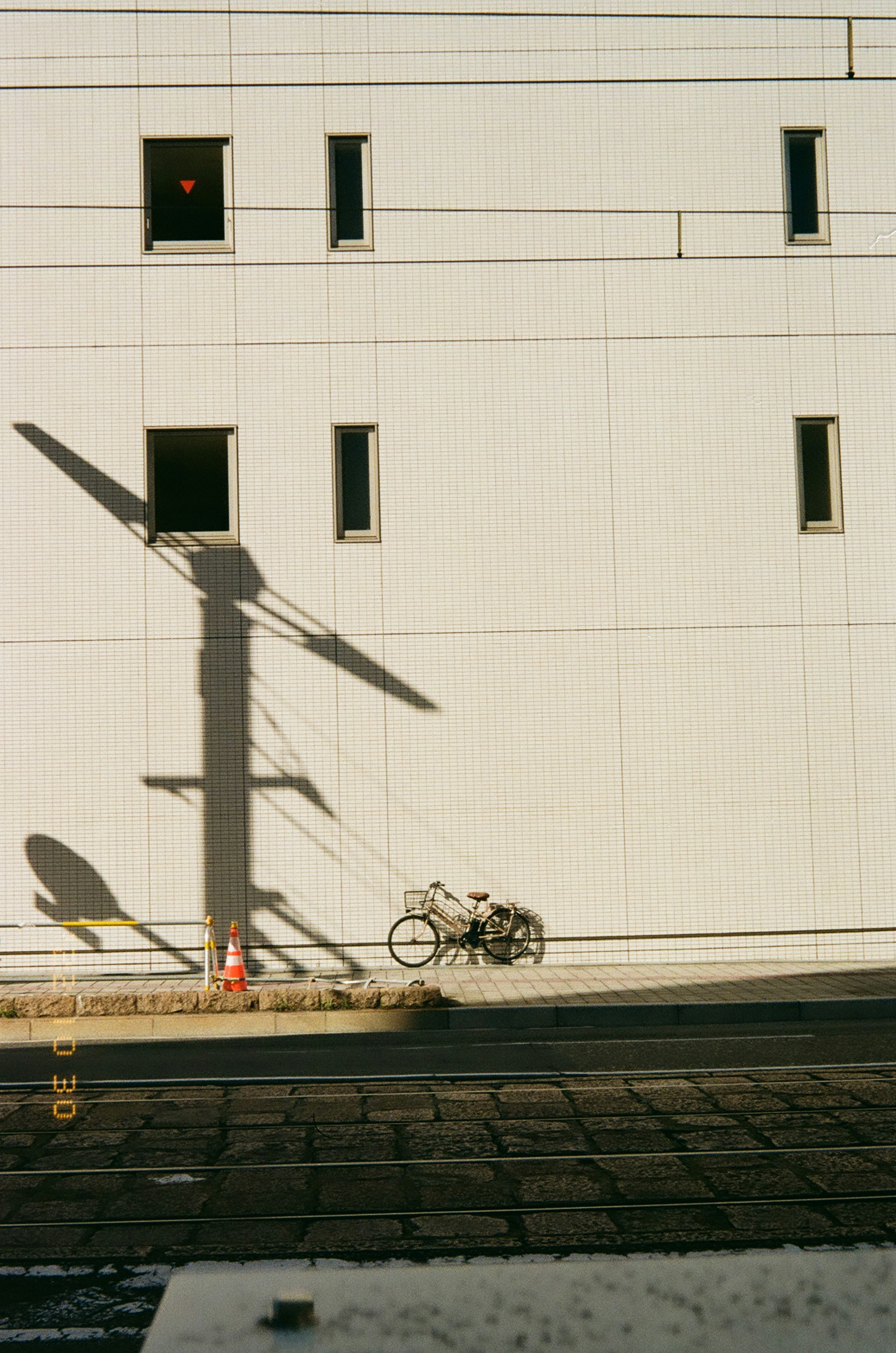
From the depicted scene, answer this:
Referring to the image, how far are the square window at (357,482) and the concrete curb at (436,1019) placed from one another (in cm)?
559

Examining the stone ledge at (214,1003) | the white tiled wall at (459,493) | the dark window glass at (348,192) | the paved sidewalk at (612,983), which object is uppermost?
the dark window glass at (348,192)

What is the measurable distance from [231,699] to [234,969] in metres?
3.22

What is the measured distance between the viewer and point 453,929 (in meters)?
13.1

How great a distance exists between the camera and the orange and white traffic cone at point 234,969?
37.5 feet

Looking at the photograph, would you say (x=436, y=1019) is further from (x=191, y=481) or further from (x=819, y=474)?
(x=819, y=474)

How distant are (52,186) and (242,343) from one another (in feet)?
9.36

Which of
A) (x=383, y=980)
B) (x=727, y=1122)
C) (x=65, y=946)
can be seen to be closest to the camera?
(x=727, y=1122)

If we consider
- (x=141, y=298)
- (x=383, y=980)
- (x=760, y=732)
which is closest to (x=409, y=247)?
(x=141, y=298)

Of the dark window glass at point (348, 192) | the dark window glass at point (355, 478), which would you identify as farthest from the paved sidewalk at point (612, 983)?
the dark window glass at point (348, 192)

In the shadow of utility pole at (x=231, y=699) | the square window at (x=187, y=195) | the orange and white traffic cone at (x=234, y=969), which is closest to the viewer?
the orange and white traffic cone at (x=234, y=969)

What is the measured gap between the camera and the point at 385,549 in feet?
44.6

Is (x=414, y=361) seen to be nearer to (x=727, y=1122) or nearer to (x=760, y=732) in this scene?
(x=760, y=732)

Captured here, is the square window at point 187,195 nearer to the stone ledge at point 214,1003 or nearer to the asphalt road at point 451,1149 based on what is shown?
the stone ledge at point 214,1003

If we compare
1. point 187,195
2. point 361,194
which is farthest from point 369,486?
point 187,195
